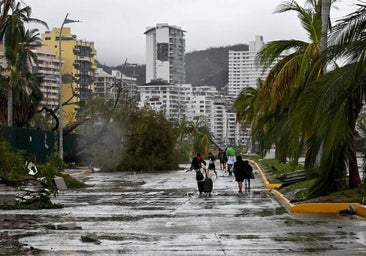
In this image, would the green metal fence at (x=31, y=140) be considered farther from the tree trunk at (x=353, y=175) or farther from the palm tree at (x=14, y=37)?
the tree trunk at (x=353, y=175)

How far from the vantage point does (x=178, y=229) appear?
1630cm

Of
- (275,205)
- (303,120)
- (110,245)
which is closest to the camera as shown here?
(110,245)

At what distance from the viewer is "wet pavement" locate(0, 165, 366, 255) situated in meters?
12.9

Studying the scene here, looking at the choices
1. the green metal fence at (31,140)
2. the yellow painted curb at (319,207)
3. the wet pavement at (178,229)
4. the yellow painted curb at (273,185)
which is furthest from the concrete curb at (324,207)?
the green metal fence at (31,140)

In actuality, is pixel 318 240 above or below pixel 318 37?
below

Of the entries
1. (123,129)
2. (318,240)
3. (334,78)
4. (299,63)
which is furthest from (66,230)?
(123,129)

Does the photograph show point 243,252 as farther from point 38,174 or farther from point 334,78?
point 38,174

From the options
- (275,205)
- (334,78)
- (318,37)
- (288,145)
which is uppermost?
(318,37)

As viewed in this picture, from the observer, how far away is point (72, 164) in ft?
191

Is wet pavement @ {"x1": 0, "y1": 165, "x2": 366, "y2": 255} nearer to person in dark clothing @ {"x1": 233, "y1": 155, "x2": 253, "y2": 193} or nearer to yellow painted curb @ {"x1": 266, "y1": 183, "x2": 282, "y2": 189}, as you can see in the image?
person in dark clothing @ {"x1": 233, "y1": 155, "x2": 253, "y2": 193}

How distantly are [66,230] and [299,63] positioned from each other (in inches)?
492

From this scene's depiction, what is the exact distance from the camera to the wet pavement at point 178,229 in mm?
12938

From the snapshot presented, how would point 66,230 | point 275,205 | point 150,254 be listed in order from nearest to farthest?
point 150,254, point 66,230, point 275,205

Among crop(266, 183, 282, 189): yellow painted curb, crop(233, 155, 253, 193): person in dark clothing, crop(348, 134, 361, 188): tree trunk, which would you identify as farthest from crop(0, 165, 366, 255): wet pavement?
crop(266, 183, 282, 189): yellow painted curb
